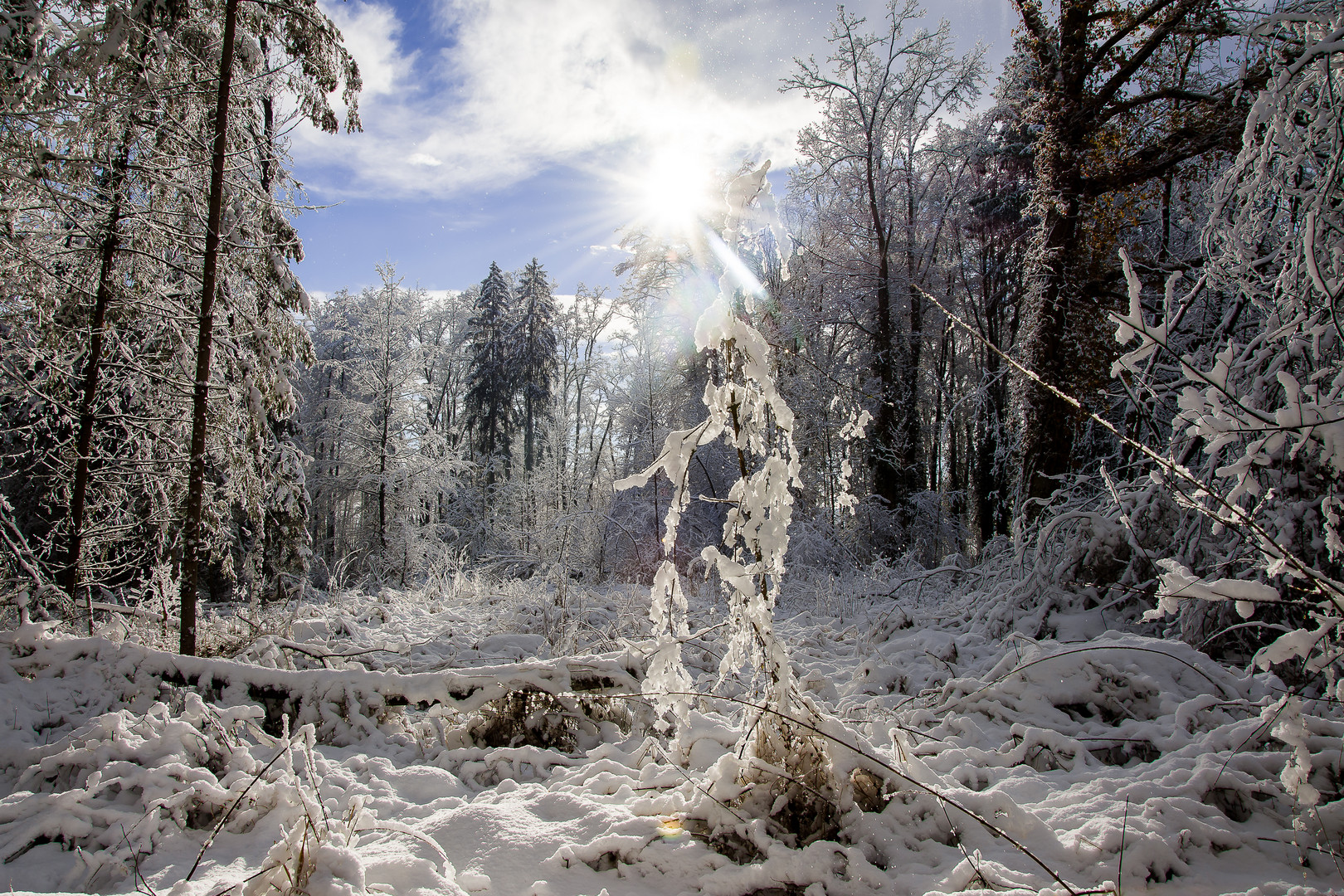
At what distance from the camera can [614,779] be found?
281 cm

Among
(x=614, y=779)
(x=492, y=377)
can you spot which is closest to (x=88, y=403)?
(x=614, y=779)

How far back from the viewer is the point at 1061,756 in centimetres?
288

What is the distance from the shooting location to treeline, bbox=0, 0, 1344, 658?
2.86 m

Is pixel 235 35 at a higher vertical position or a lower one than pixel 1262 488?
higher

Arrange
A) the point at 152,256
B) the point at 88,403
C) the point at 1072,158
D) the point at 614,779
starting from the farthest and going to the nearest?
1. the point at 1072,158
2. the point at 88,403
3. the point at 152,256
4. the point at 614,779

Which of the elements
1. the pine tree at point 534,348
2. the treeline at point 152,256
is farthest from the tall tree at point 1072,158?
the pine tree at point 534,348

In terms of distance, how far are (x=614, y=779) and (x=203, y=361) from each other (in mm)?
4048

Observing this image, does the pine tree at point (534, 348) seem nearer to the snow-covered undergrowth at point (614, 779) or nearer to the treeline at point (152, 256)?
the treeline at point (152, 256)

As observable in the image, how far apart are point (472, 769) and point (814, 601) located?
6344 mm

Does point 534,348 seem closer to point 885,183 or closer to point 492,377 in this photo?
point 492,377

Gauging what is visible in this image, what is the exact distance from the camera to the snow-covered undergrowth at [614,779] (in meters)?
→ 1.92

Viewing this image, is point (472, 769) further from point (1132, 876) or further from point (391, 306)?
point (391, 306)

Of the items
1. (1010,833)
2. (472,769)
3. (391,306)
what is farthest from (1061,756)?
(391,306)

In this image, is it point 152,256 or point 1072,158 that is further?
point 1072,158
